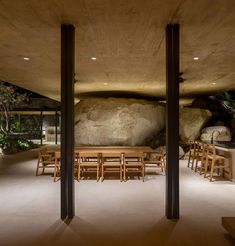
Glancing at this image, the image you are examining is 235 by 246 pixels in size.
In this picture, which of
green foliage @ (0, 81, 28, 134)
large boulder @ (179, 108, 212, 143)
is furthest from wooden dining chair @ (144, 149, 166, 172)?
green foliage @ (0, 81, 28, 134)

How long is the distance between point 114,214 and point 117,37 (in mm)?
2756

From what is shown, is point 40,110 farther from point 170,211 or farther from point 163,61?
point 170,211

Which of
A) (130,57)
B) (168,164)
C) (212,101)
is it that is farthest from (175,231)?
(212,101)

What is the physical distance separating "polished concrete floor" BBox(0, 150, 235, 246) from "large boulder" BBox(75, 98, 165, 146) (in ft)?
12.0

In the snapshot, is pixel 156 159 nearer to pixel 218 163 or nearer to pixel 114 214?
pixel 218 163

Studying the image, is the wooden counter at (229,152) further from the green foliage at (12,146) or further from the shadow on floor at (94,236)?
the green foliage at (12,146)

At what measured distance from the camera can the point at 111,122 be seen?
9367mm

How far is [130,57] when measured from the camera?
515cm

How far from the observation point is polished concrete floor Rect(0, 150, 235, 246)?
287 centimetres

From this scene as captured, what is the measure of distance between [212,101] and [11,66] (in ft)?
31.9

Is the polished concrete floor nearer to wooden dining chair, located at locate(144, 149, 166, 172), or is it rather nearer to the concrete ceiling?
wooden dining chair, located at locate(144, 149, 166, 172)

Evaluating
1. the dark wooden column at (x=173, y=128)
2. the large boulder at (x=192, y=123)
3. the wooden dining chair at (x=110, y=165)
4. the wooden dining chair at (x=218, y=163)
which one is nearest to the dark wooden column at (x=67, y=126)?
the dark wooden column at (x=173, y=128)

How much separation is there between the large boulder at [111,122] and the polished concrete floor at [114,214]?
3653mm

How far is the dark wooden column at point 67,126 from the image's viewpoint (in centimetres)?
351
